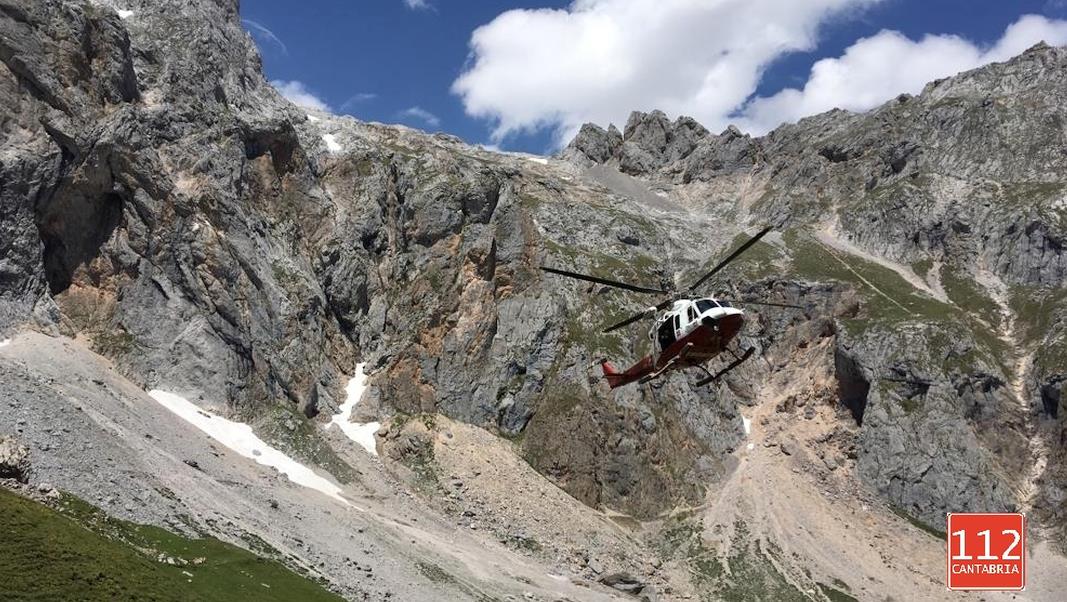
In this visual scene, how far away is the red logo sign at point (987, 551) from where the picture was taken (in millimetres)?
83256

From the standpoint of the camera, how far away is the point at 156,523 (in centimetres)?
4288

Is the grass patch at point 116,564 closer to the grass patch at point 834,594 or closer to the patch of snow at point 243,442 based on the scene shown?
the patch of snow at point 243,442

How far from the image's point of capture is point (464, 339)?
333ft

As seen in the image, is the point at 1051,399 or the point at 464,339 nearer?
the point at 1051,399

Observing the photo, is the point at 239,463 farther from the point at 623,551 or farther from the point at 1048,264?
the point at 1048,264

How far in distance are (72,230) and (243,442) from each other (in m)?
30.2

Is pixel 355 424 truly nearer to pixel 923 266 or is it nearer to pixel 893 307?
pixel 893 307

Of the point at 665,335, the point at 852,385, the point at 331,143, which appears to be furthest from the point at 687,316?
the point at 331,143

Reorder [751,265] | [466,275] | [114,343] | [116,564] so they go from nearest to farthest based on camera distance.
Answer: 1. [116,564]
2. [114,343]
3. [466,275]
4. [751,265]

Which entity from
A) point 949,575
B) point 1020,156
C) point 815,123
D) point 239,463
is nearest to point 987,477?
point 949,575

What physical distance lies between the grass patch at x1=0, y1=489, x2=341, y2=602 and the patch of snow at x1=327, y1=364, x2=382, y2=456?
1594 inches

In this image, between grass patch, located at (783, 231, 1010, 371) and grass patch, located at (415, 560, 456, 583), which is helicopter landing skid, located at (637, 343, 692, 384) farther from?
grass patch, located at (783, 231, 1010, 371)

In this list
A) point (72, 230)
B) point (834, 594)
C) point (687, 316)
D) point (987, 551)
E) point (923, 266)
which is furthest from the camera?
point (923, 266)

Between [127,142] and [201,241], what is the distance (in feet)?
42.4
